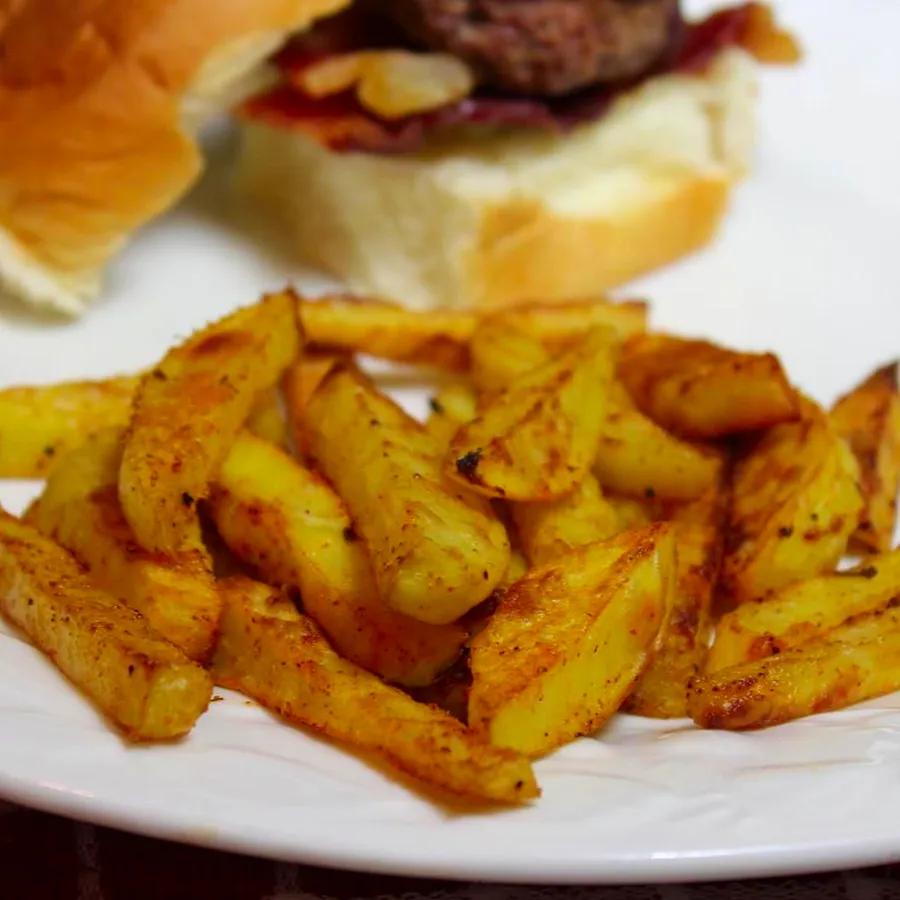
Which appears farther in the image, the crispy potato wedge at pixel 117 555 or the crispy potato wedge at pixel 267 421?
the crispy potato wedge at pixel 267 421

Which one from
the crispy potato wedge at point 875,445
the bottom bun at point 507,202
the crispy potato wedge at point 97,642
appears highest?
the crispy potato wedge at point 97,642

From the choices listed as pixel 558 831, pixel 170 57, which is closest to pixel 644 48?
pixel 170 57

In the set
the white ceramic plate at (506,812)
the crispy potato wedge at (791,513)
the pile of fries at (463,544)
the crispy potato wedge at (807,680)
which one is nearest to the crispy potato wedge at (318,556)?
the pile of fries at (463,544)

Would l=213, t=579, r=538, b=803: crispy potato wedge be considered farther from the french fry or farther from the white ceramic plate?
the french fry

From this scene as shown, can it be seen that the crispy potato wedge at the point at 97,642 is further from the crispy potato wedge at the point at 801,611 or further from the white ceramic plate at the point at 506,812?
the crispy potato wedge at the point at 801,611

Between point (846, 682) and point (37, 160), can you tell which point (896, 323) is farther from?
point (37, 160)

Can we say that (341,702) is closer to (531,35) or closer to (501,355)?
(501,355)

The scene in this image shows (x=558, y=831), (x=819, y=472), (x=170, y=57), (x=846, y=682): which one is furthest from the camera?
(x=170, y=57)
